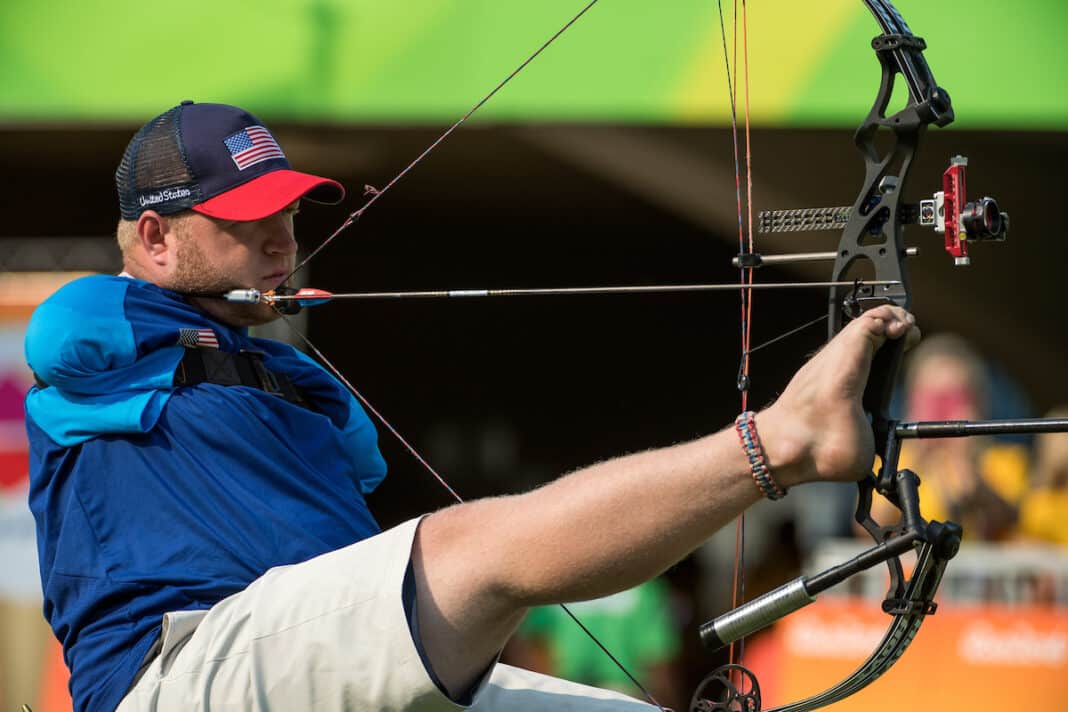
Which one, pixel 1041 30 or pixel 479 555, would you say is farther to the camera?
pixel 1041 30

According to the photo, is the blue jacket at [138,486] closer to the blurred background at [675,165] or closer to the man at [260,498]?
the man at [260,498]

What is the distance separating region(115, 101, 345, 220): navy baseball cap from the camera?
7.55 ft

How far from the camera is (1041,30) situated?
4.67 metres

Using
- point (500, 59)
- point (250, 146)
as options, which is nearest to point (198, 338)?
point (250, 146)

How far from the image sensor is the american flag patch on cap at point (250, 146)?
2.33 m

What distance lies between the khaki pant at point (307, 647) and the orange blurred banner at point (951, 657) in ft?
9.07

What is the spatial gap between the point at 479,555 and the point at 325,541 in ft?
1.73

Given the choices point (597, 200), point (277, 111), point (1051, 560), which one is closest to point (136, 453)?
point (277, 111)

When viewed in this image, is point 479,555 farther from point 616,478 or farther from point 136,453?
point 136,453

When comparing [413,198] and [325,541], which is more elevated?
[325,541]

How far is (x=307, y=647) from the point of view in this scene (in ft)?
5.96

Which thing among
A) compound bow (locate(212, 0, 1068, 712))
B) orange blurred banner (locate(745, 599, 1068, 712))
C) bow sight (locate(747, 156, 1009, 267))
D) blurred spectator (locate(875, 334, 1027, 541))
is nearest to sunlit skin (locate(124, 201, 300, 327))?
compound bow (locate(212, 0, 1068, 712))

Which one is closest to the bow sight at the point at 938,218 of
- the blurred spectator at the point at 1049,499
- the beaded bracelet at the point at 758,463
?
the beaded bracelet at the point at 758,463

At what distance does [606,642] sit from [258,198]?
3120 mm
